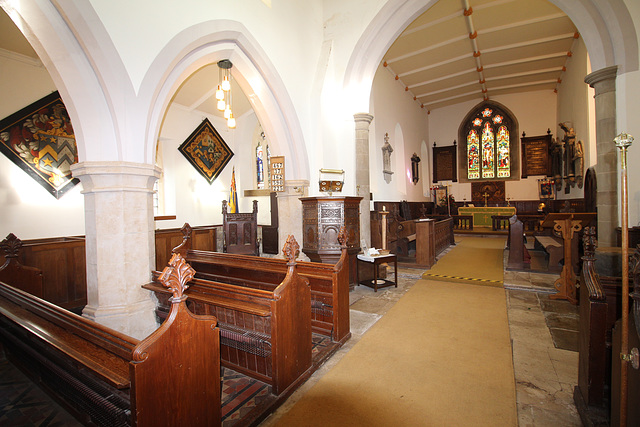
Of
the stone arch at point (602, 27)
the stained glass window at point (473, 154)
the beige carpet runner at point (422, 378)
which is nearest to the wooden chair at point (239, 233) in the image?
the beige carpet runner at point (422, 378)

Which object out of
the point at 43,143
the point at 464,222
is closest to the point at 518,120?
the point at 464,222

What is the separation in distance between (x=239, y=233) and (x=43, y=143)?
14.2 ft

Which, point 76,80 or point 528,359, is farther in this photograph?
point 76,80

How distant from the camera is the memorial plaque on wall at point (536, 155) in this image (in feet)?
42.6

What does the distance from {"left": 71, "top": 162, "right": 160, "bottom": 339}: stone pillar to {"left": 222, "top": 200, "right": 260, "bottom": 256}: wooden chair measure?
15.7 ft

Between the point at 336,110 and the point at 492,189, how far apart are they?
10775mm

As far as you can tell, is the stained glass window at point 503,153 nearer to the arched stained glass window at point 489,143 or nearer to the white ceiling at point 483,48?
the arched stained glass window at point 489,143

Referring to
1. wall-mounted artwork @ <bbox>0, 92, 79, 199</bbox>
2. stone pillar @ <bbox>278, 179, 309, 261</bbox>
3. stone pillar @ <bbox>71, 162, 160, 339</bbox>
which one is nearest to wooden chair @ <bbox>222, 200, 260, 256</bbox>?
stone pillar @ <bbox>278, 179, 309, 261</bbox>

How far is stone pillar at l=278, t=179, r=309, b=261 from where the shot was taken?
5816mm

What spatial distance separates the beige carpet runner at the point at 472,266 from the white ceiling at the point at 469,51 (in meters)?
5.99

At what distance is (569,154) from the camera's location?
9.49m

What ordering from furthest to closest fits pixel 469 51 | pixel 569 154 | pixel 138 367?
pixel 469 51 → pixel 569 154 → pixel 138 367

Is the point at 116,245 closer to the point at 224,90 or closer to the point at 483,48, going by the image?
the point at 224,90

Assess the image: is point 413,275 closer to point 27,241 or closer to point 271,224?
point 271,224
